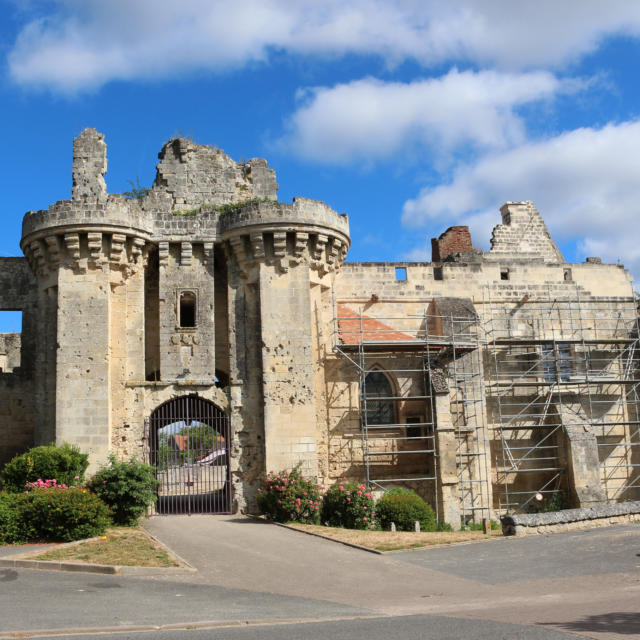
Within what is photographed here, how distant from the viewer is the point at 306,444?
20594 millimetres

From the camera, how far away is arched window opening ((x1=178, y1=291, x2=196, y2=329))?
71.6 feet

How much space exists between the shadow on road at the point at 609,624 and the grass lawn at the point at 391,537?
21.2 ft

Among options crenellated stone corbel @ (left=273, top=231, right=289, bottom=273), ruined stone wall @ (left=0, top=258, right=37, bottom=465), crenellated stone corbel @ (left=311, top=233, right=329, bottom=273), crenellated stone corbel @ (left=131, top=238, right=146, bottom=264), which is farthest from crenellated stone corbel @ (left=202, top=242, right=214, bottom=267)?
ruined stone wall @ (left=0, top=258, right=37, bottom=465)

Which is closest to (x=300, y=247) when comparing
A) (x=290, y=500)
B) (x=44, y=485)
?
(x=290, y=500)

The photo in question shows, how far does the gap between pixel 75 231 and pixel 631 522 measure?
604 inches

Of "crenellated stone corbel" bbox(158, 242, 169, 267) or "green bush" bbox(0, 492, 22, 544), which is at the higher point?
"crenellated stone corbel" bbox(158, 242, 169, 267)

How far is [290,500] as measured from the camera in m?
19.2

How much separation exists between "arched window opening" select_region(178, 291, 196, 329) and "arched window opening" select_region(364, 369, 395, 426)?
17.6ft

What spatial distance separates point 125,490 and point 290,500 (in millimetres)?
4061

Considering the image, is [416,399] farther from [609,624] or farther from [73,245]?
[609,624]

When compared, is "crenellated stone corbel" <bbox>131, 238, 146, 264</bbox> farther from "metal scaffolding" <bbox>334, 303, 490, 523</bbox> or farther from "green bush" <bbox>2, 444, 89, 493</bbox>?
"metal scaffolding" <bbox>334, 303, 490, 523</bbox>

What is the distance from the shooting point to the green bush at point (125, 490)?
17422 mm

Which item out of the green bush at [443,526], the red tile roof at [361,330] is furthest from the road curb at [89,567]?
the red tile roof at [361,330]

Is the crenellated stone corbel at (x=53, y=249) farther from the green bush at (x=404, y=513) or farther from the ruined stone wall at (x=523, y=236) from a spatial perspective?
the ruined stone wall at (x=523, y=236)
